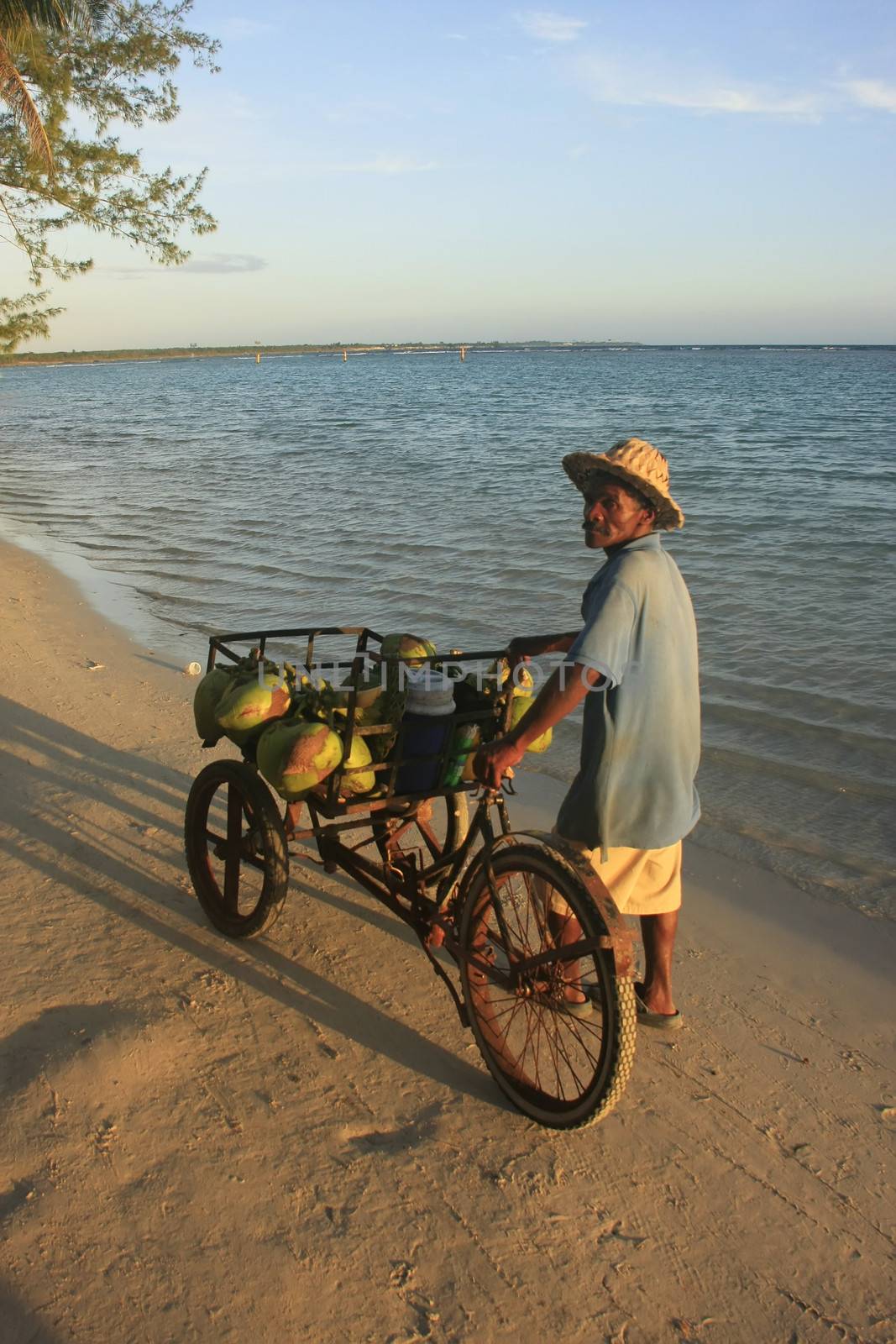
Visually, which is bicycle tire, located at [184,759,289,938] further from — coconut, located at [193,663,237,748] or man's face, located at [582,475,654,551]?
man's face, located at [582,475,654,551]

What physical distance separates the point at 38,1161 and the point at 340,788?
1.32 meters

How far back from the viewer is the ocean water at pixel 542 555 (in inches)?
220

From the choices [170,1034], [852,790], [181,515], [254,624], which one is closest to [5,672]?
[254,624]

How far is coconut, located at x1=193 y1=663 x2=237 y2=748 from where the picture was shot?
11.6 feet

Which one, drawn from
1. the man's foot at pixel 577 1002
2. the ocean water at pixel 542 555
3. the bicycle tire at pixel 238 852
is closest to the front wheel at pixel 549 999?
the man's foot at pixel 577 1002

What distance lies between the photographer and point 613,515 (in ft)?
8.95

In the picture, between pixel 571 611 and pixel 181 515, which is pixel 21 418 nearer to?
pixel 181 515

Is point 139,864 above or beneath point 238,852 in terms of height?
beneath

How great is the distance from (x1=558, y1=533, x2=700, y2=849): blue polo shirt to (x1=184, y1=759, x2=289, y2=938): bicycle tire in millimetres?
1079

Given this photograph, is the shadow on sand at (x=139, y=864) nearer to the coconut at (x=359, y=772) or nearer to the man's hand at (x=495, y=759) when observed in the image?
the coconut at (x=359, y=772)

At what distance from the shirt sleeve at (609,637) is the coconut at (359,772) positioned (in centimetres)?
84

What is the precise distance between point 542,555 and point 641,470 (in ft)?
30.7

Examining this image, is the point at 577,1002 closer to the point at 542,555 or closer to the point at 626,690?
the point at 626,690

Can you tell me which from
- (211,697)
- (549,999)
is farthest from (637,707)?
(211,697)
